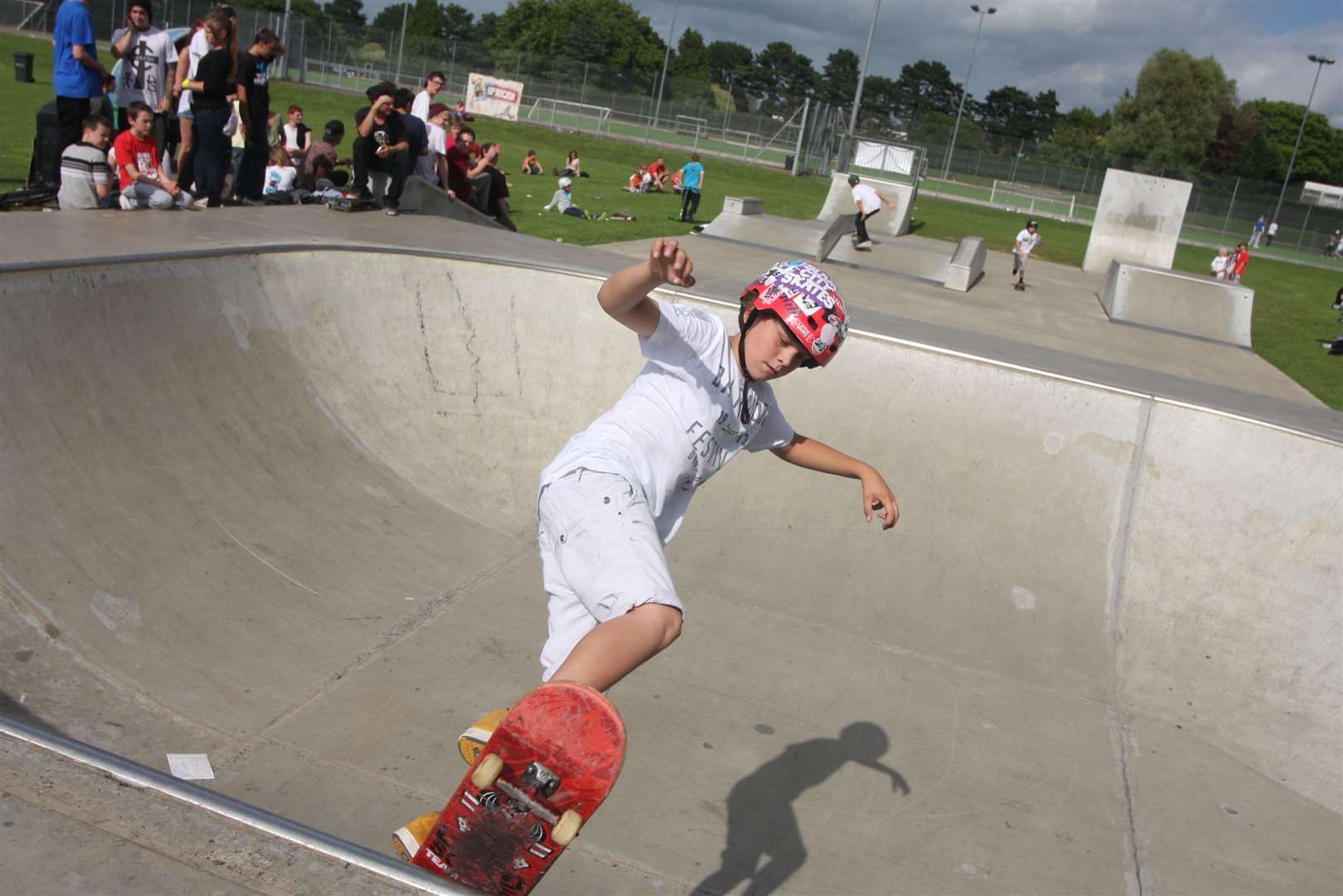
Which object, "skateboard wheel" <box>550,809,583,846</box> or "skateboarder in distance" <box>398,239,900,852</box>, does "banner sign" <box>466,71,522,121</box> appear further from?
"skateboard wheel" <box>550,809,583,846</box>

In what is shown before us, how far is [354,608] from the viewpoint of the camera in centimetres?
496

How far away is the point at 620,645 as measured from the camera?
2.31 metres

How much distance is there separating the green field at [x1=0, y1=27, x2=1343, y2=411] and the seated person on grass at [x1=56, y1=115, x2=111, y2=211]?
291cm

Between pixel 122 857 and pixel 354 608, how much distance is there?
10.1 ft

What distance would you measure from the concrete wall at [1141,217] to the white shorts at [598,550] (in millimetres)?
22173

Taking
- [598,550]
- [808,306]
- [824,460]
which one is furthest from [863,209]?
[598,550]

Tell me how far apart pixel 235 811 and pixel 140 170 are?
8.35 meters

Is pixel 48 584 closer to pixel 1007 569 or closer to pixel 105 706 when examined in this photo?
pixel 105 706

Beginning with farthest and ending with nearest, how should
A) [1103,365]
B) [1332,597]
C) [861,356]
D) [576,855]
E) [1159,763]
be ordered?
[1103,365] < [861,356] < [1332,597] < [1159,763] < [576,855]

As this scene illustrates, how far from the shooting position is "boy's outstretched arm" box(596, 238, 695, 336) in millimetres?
2453

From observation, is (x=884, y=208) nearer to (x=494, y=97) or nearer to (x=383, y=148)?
(x=383, y=148)

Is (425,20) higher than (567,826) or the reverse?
higher

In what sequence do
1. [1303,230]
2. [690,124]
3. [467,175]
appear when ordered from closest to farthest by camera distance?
[467,175] → [1303,230] → [690,124]

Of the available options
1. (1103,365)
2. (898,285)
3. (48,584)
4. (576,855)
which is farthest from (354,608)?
(898,285)
